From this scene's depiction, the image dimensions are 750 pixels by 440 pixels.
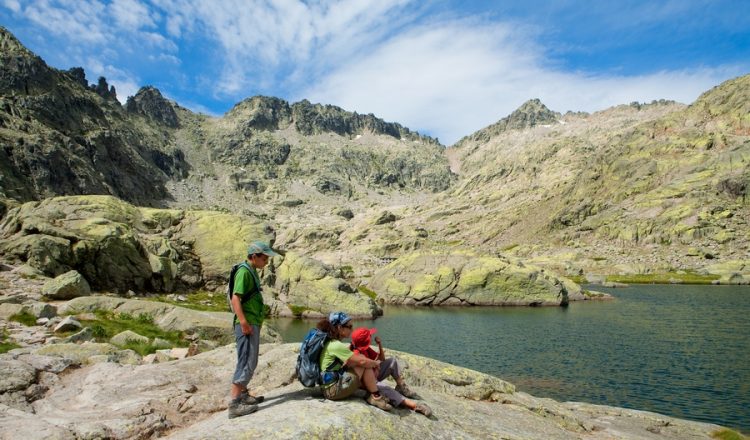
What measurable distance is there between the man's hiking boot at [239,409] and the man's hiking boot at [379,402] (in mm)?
2860

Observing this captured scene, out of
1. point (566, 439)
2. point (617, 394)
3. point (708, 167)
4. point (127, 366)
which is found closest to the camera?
point (566, 439)

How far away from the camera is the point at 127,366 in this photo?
51.1ft

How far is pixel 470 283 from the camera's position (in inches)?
3408

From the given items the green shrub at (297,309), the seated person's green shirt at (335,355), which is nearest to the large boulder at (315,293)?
the green shrub at (297,309)

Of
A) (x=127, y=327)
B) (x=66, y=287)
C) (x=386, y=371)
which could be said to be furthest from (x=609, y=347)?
(x=66, y=287)

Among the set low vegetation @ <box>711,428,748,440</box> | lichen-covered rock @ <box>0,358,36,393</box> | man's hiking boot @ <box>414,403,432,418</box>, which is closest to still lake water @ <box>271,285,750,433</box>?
low vegetation @ <box>711,428,748,440</box>

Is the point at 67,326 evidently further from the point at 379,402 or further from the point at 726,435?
the point at 726,435

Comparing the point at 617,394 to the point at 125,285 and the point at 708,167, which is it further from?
the point at 708,167

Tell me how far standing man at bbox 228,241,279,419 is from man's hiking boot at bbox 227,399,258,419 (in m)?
0.20

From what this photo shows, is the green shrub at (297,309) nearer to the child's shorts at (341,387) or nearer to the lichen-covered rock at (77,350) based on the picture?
the lichen-covered rock at (77,350)

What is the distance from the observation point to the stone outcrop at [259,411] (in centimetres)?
999

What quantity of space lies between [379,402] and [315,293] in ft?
205

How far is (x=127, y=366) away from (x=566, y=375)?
34230 mm

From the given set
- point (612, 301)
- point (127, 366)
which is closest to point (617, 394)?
point (127, 366)
